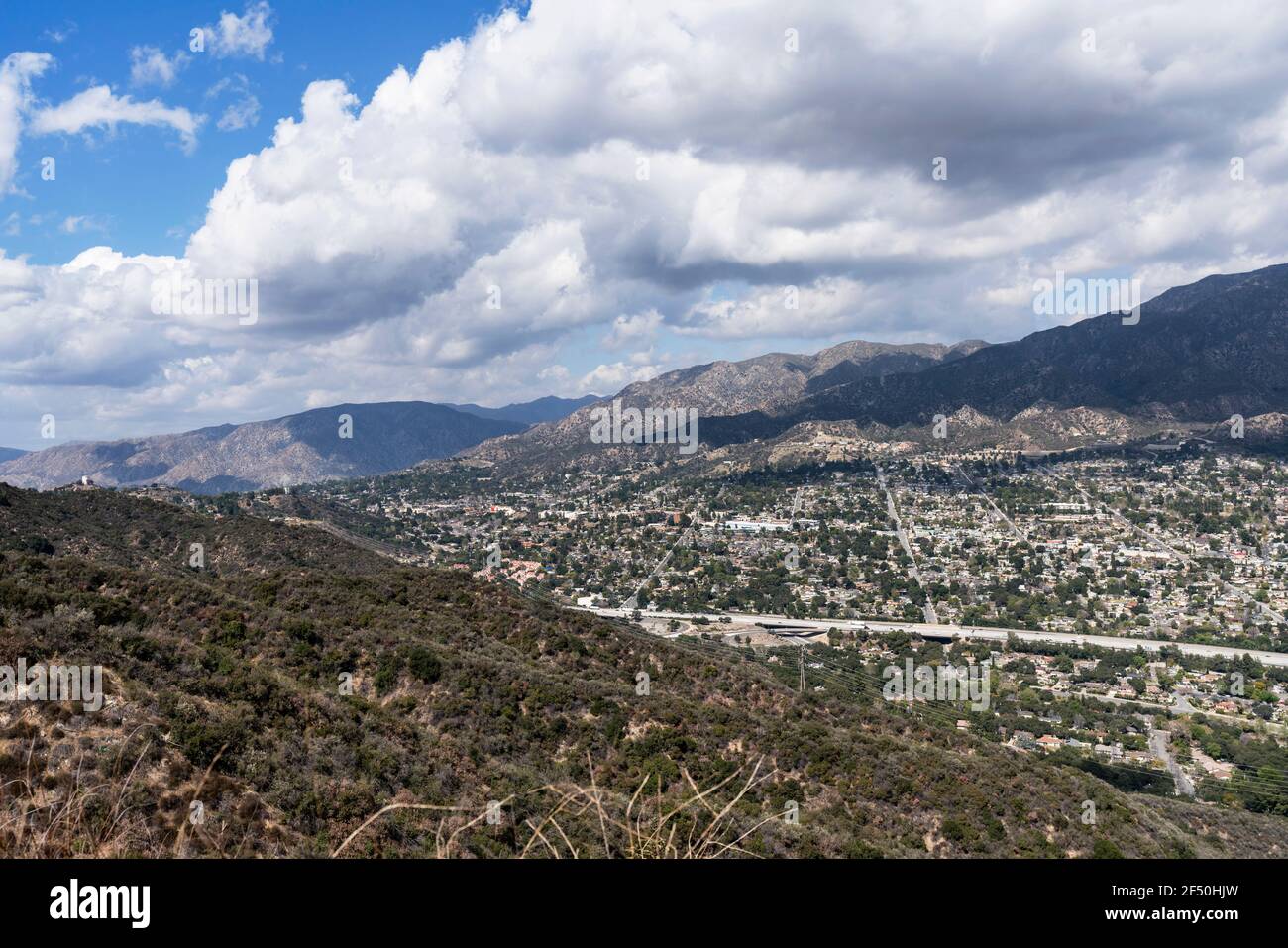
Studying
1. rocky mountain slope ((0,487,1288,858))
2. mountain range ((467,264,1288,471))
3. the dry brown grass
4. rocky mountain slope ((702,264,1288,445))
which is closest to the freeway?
rocky mountain slope ((0,487,1288,858))

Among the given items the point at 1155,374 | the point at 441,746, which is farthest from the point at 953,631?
the point at 1155,374

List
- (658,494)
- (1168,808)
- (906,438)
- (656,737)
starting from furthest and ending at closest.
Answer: (906,438), (658,494), (1168,808), (656,737)

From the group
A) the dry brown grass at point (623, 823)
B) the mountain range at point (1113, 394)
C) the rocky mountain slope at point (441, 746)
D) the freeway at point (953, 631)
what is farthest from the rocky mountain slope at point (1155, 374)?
the dry brown grass at point (623, 823)

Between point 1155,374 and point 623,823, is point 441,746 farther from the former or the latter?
point 1155,374
